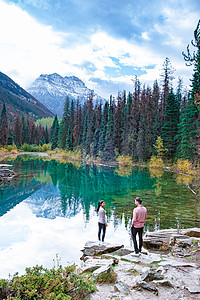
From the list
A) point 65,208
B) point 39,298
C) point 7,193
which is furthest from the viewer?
point 7,193

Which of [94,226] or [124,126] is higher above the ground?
[124,126]

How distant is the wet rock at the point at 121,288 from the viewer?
481cm

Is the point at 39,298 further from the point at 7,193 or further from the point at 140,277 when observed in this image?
the point at 7,193

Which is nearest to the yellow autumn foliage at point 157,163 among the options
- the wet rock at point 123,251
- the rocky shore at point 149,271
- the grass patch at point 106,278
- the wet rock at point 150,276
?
the rocky shore at point 149,271

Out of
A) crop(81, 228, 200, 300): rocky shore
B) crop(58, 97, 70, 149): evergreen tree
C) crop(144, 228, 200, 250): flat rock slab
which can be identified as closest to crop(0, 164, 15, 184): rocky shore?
crop(81, 228, 200, 300): rocky shore

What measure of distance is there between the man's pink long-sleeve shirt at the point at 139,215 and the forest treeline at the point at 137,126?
25.1 metres

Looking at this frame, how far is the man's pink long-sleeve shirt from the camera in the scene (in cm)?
699

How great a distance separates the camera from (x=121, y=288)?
4887 millimetres

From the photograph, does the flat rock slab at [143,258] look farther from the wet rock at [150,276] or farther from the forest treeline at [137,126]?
the forest treeline at [137,126]

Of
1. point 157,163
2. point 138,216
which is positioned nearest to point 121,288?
point 138,216

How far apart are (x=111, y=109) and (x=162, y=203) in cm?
4970

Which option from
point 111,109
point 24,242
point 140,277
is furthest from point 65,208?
point 111,109

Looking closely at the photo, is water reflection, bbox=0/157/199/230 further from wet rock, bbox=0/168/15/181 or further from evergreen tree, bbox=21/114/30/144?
evergreen tree, bbox=21/114/30/144

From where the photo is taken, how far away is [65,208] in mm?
15727
